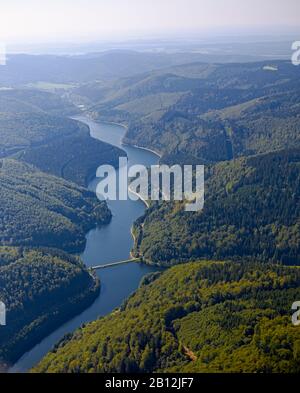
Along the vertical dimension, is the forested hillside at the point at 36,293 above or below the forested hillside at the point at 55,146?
below

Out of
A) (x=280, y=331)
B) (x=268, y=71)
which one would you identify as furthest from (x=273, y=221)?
(x=268, y=71)

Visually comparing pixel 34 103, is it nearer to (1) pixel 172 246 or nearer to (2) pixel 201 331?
(1) pixel 172 246

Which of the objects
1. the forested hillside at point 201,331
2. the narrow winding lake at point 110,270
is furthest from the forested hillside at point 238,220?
the forested hillside at point 201,331

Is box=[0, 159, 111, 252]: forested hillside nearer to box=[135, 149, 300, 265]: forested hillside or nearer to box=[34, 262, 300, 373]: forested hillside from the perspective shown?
box=[135, 149, 300, 265]: forested hillside

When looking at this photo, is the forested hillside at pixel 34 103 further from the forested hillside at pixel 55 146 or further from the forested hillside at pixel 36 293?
the forested hillside at pixel 36 293

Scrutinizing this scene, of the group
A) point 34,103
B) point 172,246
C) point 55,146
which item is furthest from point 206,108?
point 172,246

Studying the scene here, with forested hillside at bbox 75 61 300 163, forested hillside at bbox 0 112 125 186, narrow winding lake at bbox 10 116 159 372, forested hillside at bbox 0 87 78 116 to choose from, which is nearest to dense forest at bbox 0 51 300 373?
forested hillside at bbox 0 112 125 186
